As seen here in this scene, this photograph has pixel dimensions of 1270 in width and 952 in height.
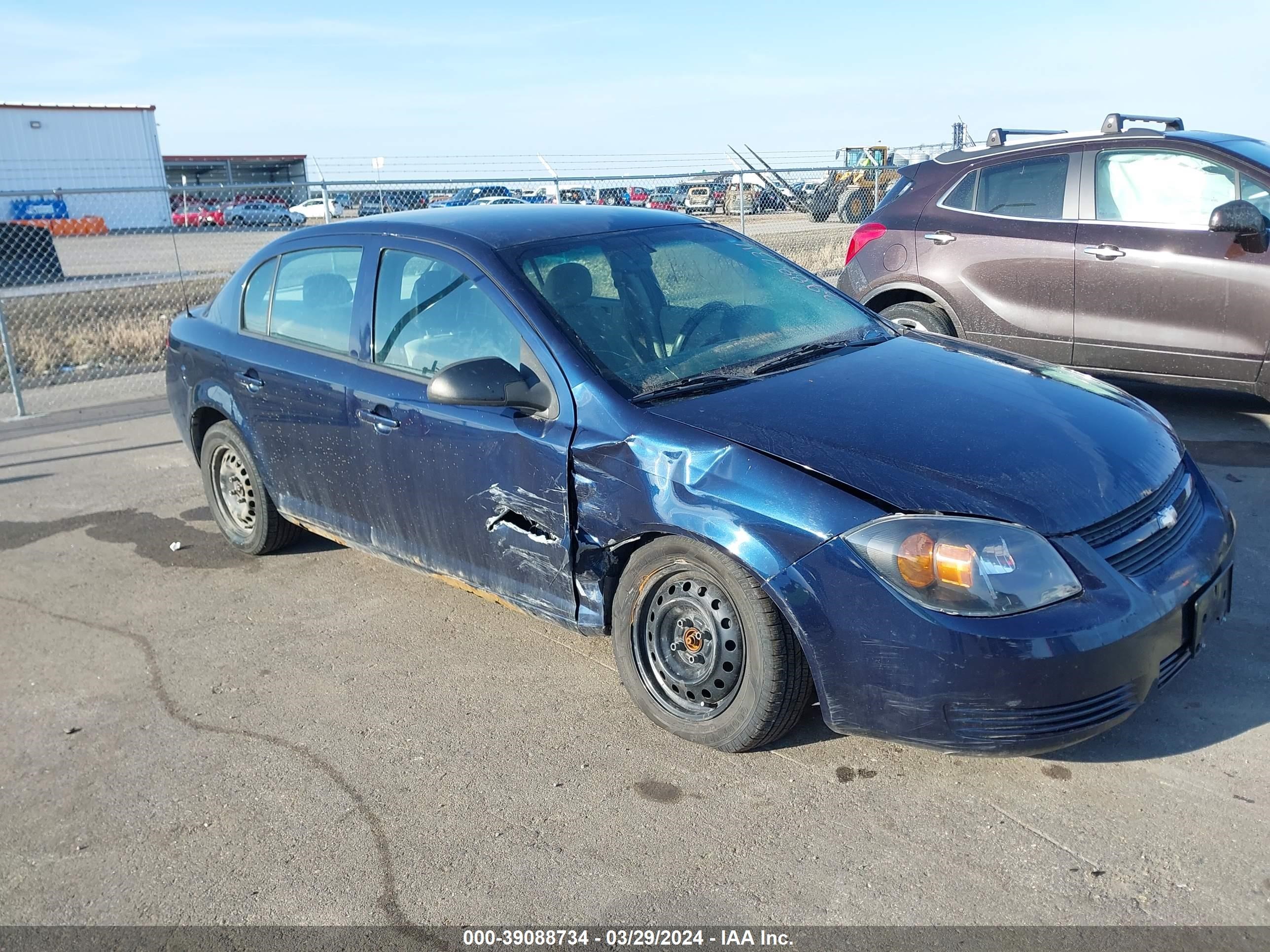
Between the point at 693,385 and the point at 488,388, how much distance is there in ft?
2.30

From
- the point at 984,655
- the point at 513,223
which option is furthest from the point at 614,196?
the point at 984,655

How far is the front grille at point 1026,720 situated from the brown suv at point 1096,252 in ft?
13.5

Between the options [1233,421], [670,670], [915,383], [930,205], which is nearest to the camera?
[670,670]

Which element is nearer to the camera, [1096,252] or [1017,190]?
[1096,252]

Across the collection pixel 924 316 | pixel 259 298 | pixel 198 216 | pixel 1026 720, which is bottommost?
pixel 1026 720

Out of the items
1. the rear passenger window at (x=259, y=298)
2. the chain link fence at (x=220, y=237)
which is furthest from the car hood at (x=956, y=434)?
the chain link fence at (x=220, y=237)

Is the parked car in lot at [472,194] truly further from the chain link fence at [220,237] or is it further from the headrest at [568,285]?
the headrest at [568,285]

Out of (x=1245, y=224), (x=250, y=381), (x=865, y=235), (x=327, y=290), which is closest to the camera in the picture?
(x=327, y=290)

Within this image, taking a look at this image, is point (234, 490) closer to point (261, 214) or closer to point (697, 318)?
point (697, 318)

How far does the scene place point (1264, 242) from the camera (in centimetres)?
606

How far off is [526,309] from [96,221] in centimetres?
3093

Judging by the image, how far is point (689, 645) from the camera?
11.3 ft

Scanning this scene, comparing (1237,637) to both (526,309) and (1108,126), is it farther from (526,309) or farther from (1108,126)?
(1108,126)

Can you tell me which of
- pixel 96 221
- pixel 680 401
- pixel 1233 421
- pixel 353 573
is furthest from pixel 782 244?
pixel 96 221
